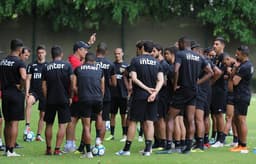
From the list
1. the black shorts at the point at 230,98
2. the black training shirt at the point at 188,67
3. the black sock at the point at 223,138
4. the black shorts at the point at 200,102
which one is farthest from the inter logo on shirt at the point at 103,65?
the black sock at the point at 223,138

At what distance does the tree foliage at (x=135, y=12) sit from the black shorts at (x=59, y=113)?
23858 mm

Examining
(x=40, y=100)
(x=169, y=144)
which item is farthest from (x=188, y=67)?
(x=40, y=100)

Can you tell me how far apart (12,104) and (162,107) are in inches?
119

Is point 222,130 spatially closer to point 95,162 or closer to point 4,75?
point 95,162

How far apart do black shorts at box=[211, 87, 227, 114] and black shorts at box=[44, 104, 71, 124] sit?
11.6 feet

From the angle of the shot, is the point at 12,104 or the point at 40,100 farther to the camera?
the point at 40,100

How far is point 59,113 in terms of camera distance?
12484 millimetres

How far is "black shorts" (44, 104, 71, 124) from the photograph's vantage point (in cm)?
1246

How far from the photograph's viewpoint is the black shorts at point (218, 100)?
1455cm

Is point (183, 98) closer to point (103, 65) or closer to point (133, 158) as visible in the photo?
point (133, 158)

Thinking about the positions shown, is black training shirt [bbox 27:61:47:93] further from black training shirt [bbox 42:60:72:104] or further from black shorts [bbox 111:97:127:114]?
black training shirt [bbox 42:60:72:104]

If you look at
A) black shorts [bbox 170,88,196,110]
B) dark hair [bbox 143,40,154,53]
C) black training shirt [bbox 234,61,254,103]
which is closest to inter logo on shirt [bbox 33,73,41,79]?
dark hair [bbox 143,40,154,53]

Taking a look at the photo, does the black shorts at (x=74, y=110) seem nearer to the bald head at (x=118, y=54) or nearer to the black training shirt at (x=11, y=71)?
the black training shirt at (x=11, y=71)

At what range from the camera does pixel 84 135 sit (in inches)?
484
